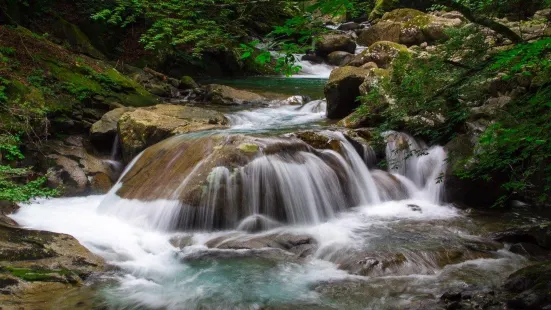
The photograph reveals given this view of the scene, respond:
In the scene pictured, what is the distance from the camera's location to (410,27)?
19.7 metres

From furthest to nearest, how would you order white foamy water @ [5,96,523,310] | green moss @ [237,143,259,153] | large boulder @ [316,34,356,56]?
large boulder @ [316,34,356,56], green moss @ [237,143,259,153], white foamy water @ [5,96,523,310]

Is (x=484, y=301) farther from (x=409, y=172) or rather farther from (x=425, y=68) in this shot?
(x=409, y=172)

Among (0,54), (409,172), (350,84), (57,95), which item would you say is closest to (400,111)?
(409,172)

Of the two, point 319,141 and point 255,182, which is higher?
point 319,141

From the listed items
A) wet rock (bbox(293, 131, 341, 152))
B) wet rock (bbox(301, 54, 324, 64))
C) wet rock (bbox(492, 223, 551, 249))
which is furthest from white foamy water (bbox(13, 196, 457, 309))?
wet rock (bbox(301, 54, 324, 64))

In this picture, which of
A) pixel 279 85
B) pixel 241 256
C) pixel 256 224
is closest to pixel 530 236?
pixel 256 224

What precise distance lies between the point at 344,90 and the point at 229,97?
13.9 ft

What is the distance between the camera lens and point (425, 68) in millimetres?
5145

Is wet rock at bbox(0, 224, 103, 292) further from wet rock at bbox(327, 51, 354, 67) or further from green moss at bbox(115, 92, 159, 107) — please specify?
wet rock at bbox(327, 51, 354, 67)

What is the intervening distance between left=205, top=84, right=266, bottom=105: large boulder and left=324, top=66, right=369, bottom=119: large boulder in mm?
3258

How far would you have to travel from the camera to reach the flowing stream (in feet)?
16.6

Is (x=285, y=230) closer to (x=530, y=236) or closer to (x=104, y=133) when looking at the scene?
(x=530, y=236)

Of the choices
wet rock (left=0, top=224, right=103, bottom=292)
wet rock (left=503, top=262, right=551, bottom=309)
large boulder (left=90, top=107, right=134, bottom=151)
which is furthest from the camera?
large boulder (left=90, top=107, right=134, bottom=151)

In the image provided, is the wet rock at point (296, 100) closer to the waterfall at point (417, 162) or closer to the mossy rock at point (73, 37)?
the waterfall at point (417, 162)
